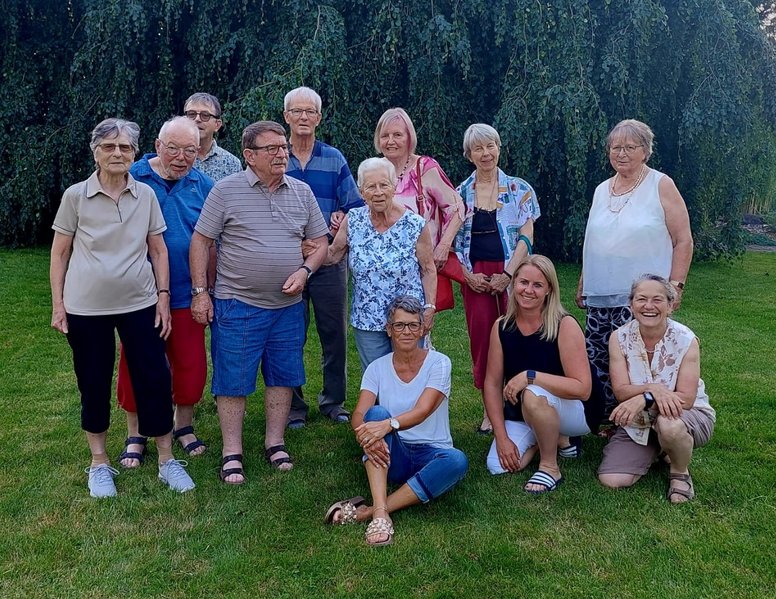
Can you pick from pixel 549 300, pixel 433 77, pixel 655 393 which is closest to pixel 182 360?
pixel 549 300

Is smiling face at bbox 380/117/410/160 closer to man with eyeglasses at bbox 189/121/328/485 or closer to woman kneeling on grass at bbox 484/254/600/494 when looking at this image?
man with eyeglasses at bbox 189/121/328/485

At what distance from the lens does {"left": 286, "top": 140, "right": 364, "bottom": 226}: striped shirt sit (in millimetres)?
3621

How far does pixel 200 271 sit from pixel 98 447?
0.94 metres

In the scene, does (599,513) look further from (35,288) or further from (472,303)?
(35,288)

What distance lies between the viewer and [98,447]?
3174 mm

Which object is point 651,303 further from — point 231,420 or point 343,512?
point 231,420

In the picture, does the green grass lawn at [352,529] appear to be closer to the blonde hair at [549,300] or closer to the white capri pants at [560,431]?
the white capri pants at [560,431]

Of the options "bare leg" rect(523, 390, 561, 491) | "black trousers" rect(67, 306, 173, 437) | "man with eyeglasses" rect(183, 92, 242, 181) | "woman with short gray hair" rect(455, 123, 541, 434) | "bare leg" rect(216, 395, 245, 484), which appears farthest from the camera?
"woman with short gray hair" rect(455, 123, 541, 434)

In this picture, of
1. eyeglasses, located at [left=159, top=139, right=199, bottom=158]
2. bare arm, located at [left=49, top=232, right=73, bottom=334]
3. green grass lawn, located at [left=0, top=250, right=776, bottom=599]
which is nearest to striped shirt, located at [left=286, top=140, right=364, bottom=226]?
eyeglasses, located at [left=159, top=139, right=199, bottom=158]

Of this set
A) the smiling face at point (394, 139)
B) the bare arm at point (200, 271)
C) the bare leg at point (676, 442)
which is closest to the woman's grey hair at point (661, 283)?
the bare leg at point (676, 442)

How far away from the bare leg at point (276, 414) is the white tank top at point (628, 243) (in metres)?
1.69

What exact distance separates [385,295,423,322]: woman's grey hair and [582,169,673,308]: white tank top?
3.47 ft

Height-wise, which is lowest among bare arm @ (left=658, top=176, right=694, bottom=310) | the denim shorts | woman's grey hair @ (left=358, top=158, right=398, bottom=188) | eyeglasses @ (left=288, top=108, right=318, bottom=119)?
the denim shorts

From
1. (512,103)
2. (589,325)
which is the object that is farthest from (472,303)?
(512,103)
